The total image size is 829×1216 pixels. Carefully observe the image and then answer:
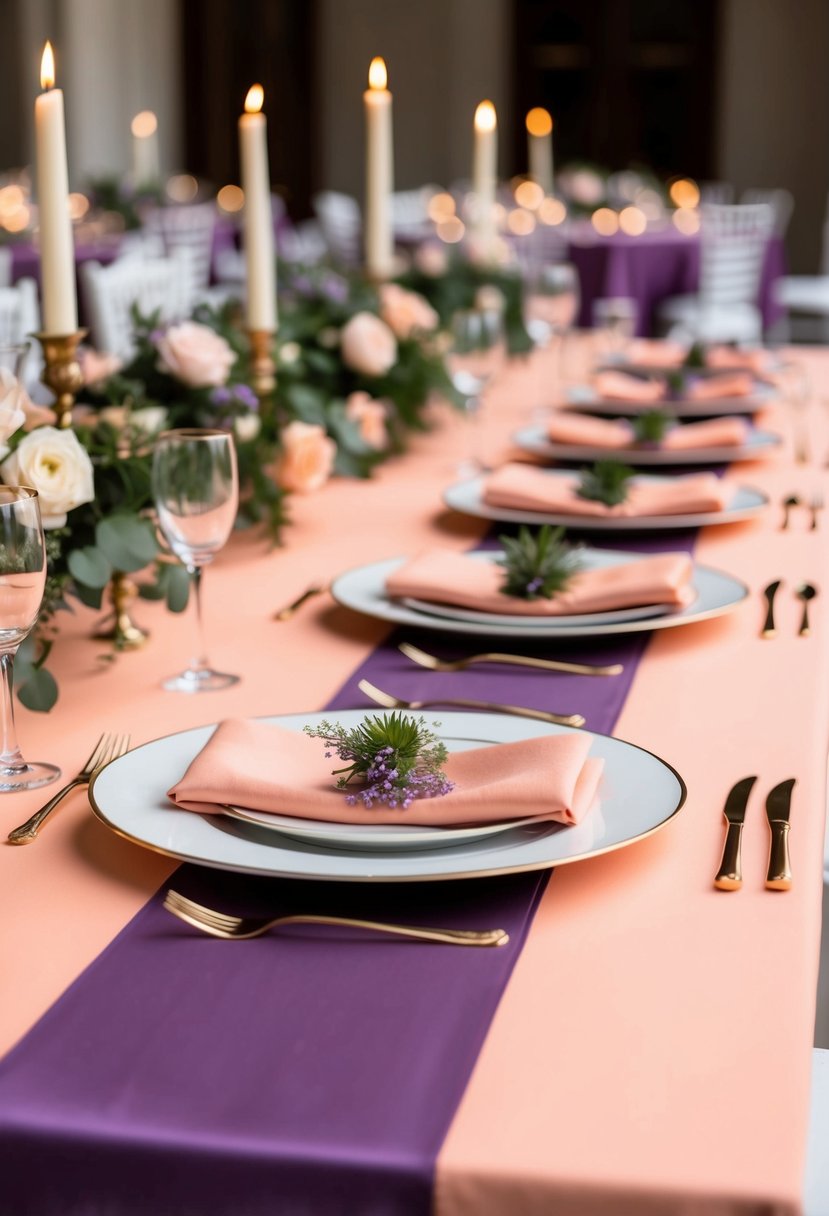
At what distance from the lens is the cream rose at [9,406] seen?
3.92 feet

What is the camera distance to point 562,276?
2580 millimetres

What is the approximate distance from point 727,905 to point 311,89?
33.8ft

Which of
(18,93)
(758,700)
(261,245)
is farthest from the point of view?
(18,93)

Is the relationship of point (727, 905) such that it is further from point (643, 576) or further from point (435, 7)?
point (435, 7)

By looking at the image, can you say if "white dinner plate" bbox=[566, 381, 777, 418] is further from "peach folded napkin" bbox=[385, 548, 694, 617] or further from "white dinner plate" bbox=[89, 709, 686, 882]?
"white dinner plate" bbox=[89, 709, 686, 882]

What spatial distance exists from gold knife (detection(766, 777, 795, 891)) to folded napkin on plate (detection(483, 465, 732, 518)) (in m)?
0.76

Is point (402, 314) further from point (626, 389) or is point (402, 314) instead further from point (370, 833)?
point (370, 833)

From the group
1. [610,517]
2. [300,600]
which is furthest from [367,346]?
[300,600]

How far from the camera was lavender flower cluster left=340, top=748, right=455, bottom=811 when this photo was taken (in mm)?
903

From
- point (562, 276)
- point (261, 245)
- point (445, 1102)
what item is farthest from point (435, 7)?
point (445, 1102)

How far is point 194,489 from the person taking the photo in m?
1.19

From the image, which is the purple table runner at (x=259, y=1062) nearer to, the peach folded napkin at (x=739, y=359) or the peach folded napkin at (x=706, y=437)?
the peach folded napkin at (x=706, y=437)

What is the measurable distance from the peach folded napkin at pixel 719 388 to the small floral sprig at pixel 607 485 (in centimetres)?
78

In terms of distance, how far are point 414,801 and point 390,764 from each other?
30 mm
